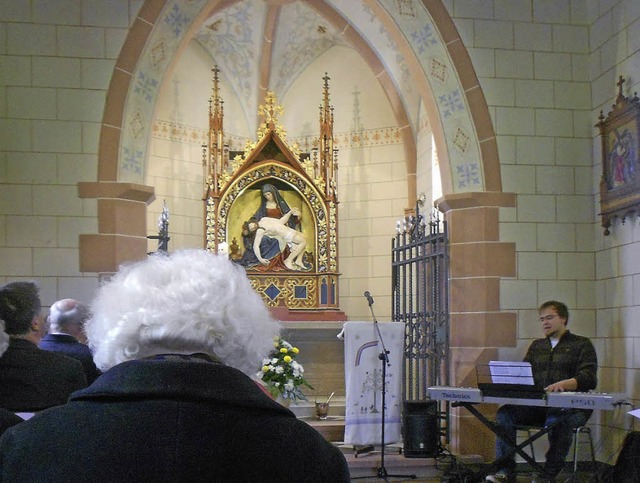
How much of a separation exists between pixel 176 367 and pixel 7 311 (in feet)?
5.04

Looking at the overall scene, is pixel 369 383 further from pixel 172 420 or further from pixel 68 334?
pixel 172 420

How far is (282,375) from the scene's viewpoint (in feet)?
22.4

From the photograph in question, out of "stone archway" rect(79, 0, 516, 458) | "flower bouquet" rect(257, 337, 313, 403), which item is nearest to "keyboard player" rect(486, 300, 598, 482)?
"stone archway" rect(79, 0, 516, 458)

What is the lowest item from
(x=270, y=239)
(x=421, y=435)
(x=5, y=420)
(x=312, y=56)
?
(x=421, y=435)

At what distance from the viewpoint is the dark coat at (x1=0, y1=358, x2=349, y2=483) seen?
1309 mm

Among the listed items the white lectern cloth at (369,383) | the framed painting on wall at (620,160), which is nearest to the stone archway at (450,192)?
the white lectern cloth at (369,383)

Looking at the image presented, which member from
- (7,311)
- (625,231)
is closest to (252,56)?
(625,231)

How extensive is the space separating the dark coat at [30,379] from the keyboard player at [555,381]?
134 inches

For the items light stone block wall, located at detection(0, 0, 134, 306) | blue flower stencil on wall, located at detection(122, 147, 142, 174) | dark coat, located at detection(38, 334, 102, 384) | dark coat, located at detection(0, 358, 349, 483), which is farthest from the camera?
blue flower stencil on wall, located at detection(122, 147, 142, 174)

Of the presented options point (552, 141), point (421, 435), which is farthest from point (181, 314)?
point (552, 141)

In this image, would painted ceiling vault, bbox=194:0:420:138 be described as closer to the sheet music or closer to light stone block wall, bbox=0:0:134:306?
light stone block wall, bbox=0:0:134:306

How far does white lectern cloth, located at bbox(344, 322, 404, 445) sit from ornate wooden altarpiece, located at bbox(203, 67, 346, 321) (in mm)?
2131

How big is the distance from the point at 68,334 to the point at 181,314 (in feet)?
7.38

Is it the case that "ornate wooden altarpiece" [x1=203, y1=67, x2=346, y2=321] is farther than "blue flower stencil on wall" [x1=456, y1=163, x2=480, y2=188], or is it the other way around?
"ornate wooden altarpiece" [x1=203, y1=67, x2=346, y2=321]
